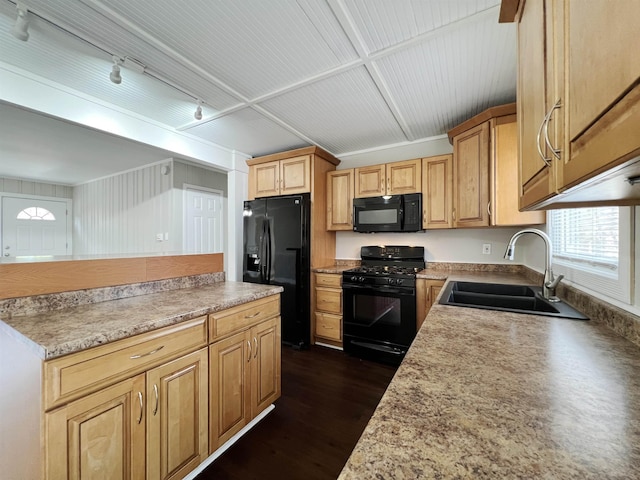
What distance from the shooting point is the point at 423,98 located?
7.34 ft

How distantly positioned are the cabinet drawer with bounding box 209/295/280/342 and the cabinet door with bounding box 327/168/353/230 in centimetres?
163

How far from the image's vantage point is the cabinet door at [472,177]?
229 cm

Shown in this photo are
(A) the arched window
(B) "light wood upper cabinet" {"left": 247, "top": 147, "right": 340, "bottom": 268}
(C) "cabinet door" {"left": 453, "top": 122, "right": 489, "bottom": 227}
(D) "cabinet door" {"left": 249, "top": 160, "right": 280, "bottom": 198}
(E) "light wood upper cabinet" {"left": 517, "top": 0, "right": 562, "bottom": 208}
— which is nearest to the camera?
(E) "light wood upper cabinet" {"left": 517, "top": 0, "right": 562, "bottom": 208}

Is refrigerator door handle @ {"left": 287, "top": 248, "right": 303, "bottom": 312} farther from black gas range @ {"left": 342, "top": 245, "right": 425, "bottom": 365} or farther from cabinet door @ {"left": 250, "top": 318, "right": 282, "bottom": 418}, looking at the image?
cabinet door @ {"left": 250, "top": 318, "right": 282, "bottom": 418}

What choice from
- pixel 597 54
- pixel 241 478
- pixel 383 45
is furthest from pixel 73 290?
pixel 383 45

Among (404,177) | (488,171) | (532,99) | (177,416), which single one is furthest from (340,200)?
(177,416)

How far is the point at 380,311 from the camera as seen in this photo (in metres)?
2.69

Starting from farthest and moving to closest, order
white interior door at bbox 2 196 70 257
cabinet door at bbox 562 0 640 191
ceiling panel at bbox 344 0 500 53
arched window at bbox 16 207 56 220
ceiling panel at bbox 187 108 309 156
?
arched window at bbox 16 207 56 220 → white interior door at bbox 2 196 70 257 → ceiling panel at bbox 187 108 309 156 → ceiling panel at bbox 344 0 500 53 → cabinet door at bbox 562 0 640 191

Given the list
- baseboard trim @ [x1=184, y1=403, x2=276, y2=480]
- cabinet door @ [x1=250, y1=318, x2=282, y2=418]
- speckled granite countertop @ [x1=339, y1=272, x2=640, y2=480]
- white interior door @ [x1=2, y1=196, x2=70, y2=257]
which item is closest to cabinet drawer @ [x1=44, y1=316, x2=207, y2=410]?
cabinet door @ [x1=250, y1=318, x2=282, y2=418]

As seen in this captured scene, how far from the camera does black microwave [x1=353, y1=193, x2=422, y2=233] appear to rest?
2.82m

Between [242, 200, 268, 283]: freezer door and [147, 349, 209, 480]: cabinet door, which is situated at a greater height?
[242, 200, 268, 283]: freezer door

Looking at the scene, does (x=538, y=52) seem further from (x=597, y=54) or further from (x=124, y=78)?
(x=124, y=78)

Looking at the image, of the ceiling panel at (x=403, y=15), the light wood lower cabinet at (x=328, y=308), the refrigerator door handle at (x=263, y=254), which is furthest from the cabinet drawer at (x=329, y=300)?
the ceiling panel at (x=403, y=15)

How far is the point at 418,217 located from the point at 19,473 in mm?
3071
